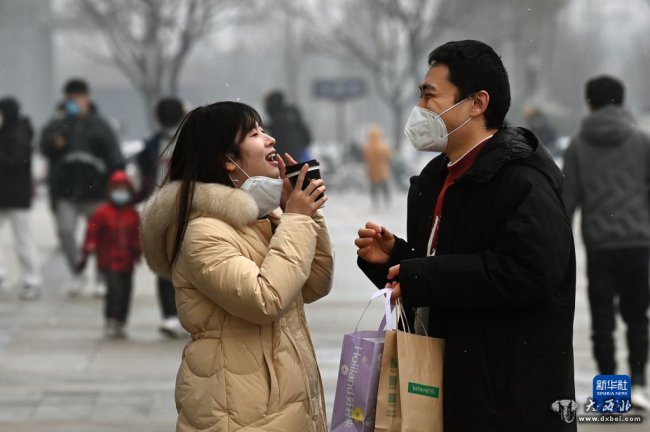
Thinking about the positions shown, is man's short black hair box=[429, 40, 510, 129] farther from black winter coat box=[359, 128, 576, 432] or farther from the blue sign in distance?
the blue sign in distance

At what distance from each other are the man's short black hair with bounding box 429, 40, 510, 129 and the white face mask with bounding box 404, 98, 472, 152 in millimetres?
49

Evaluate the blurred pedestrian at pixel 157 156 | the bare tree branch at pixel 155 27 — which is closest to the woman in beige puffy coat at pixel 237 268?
the blurred pedestrian at pixel 157 156

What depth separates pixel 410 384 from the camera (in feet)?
9.75

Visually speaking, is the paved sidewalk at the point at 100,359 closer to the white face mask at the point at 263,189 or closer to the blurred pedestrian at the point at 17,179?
the blurred pedestrian at the point at 17,179

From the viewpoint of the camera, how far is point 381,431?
118 inches

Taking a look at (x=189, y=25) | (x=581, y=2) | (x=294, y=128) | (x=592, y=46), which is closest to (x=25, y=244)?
(x=294, y=128)

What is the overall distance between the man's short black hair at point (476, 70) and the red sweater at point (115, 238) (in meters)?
6.05

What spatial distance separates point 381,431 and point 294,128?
959cm

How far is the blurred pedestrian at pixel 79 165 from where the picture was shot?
422 inches

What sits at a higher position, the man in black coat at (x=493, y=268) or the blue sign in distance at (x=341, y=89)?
the blue sign in distance at (x=341, y=89)

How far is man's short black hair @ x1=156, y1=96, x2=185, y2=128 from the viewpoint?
8859mm

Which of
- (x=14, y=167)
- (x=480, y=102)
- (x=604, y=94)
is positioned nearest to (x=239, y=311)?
(x=480, y=102)

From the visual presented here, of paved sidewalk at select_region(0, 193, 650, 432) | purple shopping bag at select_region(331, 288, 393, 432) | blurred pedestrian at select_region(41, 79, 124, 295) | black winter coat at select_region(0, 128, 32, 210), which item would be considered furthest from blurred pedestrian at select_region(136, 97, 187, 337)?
purple shopping bag at select_region(331, 288, 393, 432)

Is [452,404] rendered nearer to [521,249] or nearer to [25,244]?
[521,249]
